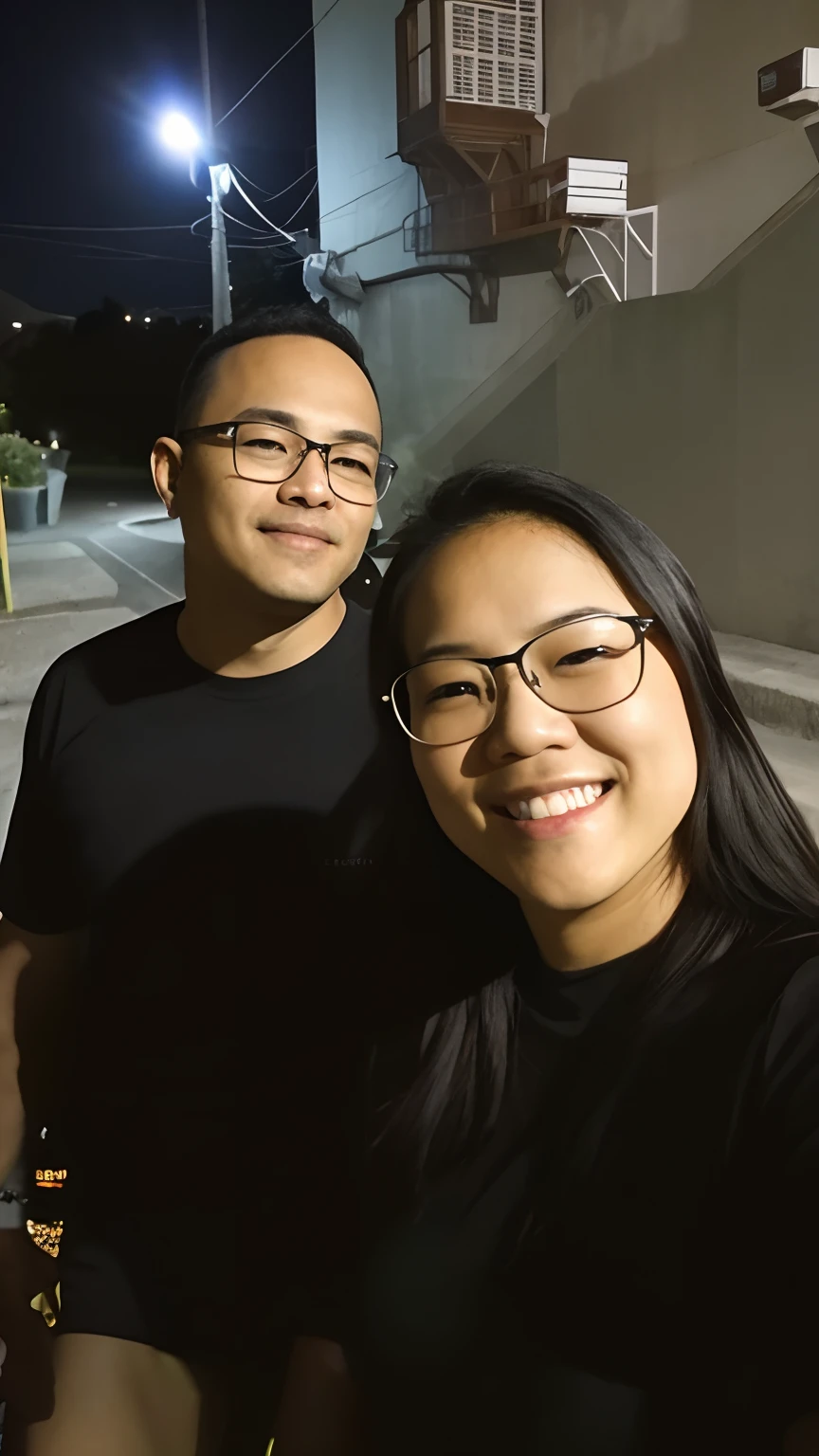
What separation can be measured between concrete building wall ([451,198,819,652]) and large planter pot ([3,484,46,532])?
0.86 meters

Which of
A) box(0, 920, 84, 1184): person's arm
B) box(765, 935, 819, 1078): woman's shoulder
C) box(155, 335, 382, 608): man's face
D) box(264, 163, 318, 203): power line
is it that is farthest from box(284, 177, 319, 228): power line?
box(765, 935, 819, 1078): woman's shoulder

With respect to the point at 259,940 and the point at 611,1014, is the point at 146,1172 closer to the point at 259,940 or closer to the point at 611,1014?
the point at 259,940

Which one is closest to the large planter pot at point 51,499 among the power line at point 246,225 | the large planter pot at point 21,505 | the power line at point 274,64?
the large planter pot at point 21,505

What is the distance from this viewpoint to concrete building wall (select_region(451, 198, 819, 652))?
209 cm

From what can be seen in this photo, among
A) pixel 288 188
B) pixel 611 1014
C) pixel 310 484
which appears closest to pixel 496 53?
pixel 288 188

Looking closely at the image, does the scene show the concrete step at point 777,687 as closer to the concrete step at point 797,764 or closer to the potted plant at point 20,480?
the concrete step at point 797,764

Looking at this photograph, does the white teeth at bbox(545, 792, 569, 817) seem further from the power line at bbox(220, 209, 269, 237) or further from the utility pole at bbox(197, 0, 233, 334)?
the power line at bbox(220, 209, 269, 237)

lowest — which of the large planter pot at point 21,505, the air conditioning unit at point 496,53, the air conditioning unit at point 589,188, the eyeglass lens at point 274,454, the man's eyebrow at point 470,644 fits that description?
the man's eyebrow at point 470,644

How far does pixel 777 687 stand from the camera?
1.89m

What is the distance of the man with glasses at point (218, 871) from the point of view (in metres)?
0.92

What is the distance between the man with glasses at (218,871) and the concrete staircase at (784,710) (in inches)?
40.5

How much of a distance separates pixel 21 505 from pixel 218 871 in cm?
98

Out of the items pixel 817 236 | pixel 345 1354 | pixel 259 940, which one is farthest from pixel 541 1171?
pixel 817 236

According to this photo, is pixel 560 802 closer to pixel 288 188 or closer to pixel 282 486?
pixel 282 486
